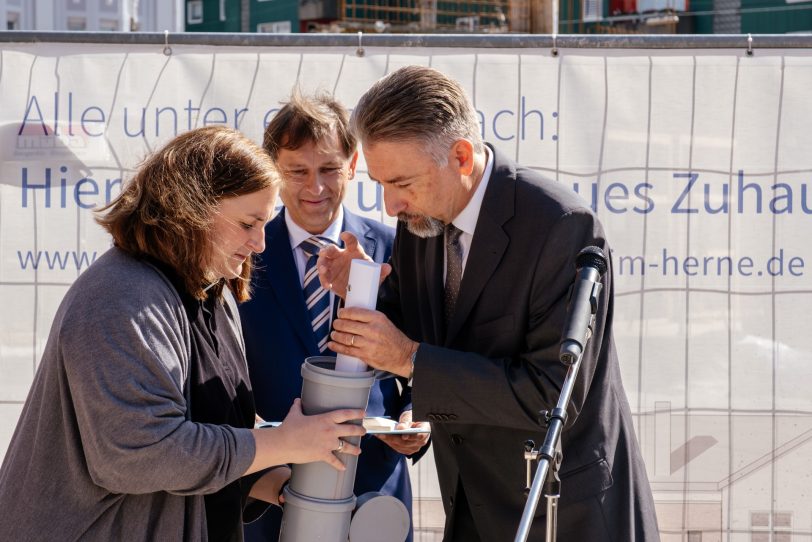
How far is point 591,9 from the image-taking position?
738 inches

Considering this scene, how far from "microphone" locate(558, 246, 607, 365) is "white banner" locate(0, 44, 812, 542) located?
159 centimetres

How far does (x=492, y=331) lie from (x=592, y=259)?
12.3 inches

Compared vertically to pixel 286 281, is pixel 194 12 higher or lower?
higher

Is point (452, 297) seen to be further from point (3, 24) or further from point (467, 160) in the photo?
point (3, 24)

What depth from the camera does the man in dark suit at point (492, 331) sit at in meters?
2.05

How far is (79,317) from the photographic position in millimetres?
1807

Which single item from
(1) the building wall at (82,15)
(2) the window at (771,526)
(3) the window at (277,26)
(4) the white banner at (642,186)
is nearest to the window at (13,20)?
(1) the building wall at (82,15)

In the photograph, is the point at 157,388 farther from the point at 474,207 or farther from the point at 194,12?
the point at 194,12

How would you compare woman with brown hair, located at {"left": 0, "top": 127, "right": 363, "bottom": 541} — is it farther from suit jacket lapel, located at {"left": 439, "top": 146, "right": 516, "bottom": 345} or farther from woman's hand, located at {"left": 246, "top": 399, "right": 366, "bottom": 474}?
suit jacket lapel, located at {"left": 439, "top": 146, "right": 516, "bottom": 345}

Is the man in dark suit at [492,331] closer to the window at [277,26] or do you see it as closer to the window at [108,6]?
the window at [108,6]

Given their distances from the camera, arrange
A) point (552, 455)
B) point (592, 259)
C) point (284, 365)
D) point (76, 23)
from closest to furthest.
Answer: point (552, 455), point (592, 259), point (284, 365), point (76, 23)

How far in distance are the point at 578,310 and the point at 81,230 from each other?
222 centimetres

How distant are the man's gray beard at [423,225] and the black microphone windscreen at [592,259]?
403 mm

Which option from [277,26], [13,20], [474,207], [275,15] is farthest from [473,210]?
[277,26]
